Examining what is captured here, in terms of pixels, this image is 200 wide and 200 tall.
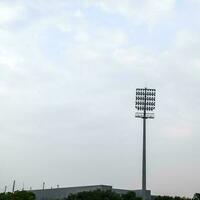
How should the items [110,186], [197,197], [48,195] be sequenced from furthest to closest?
[48,195], [110,186], [197,197]

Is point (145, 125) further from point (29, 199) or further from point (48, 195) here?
point (48, 195)

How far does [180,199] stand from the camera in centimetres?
9931

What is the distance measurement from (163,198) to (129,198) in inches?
563

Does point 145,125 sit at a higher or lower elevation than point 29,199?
higher

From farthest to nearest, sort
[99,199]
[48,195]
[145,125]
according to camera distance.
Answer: [48,195], [99,199], [145,125]

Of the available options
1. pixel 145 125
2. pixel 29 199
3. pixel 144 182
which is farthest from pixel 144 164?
pixel 29 199

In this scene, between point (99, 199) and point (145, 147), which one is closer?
point (145, 147)

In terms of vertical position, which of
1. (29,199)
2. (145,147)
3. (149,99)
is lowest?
(29,199)

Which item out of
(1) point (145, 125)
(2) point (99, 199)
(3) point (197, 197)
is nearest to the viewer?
(1) point (145, 125)

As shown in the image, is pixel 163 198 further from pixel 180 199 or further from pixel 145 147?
pixel 145 147

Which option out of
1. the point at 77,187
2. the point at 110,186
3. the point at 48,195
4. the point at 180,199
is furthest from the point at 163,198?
the point at 48,195

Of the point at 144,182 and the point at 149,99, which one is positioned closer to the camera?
the point at 144,182

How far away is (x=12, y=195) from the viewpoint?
259 ft

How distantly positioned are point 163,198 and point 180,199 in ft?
18.1
